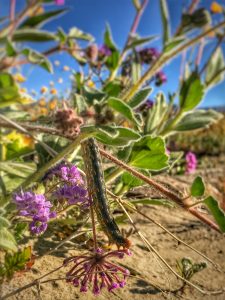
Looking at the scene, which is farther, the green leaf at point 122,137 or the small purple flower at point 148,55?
the small purple flower at point 148,55

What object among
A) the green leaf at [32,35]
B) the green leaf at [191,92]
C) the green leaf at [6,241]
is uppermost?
the green leaf at [32,35]

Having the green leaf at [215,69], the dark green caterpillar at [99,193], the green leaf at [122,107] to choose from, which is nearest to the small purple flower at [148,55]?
the green leaf at [215,69]

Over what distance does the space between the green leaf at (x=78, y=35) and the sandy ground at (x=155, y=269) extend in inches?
36.1

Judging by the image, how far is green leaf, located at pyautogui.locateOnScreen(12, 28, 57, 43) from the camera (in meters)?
1.73

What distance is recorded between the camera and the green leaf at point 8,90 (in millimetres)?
956

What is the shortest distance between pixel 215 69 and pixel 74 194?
143 centimetres

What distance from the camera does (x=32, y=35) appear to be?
69.1 inches

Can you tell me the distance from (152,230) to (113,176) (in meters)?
0.35

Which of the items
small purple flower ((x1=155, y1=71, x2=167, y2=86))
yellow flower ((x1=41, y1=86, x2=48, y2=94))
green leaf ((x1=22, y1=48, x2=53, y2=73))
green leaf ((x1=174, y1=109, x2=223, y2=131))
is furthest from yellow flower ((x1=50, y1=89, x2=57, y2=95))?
green leaf ((x1=22, y1=48, x2=53, y2=73))

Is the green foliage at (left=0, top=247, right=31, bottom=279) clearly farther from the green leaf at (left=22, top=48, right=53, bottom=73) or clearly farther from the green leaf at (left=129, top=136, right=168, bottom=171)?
the green leaf at (left=22, top=48, right=53, bottom=73)

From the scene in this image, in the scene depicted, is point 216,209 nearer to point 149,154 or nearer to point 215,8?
point 149,154

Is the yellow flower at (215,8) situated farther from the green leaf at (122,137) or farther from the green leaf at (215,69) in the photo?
the green leaf at (122,137)

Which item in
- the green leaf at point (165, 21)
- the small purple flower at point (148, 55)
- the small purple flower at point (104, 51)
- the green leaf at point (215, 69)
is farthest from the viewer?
the small purple flower at point (148, 55)

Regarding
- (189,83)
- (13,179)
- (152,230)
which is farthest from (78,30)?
(152,230)
